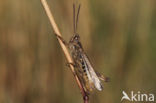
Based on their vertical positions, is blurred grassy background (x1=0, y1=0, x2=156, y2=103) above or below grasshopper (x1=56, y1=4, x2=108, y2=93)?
above

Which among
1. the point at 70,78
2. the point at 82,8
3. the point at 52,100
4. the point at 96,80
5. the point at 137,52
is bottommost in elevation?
the point at 96,80

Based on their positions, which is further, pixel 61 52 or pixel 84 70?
pixel 61 52

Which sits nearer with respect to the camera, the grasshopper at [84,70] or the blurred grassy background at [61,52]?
the grasshopper at [84,70]

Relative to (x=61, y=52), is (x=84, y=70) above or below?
below

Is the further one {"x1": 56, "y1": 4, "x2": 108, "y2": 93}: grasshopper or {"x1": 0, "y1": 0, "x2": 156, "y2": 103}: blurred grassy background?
{"x1": 0, "y1": 0, "x2": 156, "y2": 103}: blurred grassy background

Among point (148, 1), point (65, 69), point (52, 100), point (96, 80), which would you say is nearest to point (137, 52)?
point (148, 1)

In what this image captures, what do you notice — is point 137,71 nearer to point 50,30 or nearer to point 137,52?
point 137,52

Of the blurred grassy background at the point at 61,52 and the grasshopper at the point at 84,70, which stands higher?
the blurred grassy background at the point at 61,52

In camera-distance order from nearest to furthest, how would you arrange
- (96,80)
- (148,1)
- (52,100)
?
(96,80) < (52,100) < (148,1)
